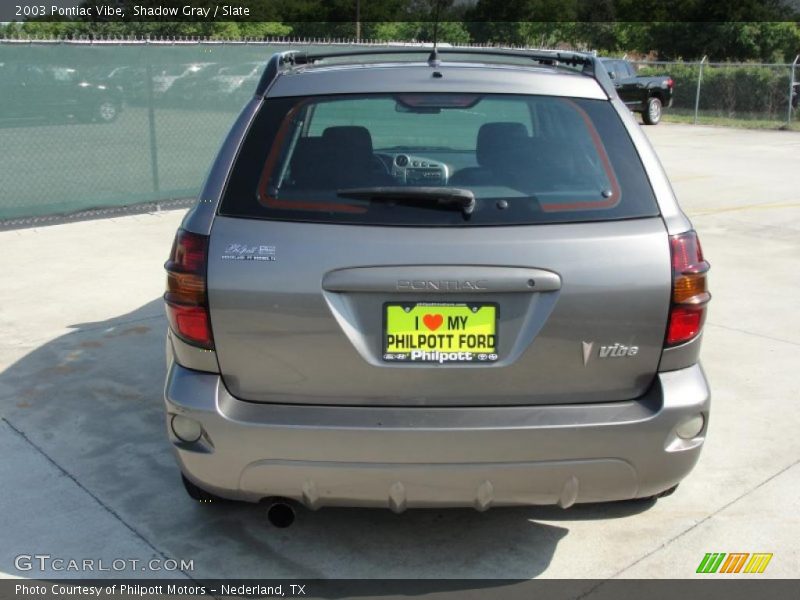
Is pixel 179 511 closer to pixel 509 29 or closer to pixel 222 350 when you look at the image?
pixel 222 350

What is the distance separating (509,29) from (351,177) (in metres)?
48.6

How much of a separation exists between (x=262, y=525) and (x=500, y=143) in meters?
1.80

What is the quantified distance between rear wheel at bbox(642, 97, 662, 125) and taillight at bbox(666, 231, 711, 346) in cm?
2388

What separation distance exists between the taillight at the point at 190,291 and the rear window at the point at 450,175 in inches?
7.0

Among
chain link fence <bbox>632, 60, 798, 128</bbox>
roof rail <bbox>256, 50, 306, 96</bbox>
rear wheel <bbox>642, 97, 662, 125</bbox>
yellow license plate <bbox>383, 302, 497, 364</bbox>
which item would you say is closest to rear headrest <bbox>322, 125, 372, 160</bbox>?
roof rail <bbox>256, 50, 306, 96</bbox>

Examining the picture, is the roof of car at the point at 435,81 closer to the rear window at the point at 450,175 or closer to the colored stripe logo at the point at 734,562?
the rear window at the point at 450,175

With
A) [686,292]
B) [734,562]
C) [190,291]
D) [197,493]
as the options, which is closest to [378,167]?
[190,291]

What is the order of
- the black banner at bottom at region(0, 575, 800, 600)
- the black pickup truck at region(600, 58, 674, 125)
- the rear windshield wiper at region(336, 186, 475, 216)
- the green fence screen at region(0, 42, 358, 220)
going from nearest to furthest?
1. the rear windshield wiper at region(336, 186, 475, 216)
2. the black banner at bottom at region(0, 575, 800, 600)
3. the green fence screen at region(0, 42, 358, 220)
4. the black pickup truck at region(600, 58, 674, 125)

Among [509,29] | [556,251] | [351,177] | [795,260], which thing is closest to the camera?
[556,251]

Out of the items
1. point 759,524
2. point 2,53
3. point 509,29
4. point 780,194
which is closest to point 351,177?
point 759,524

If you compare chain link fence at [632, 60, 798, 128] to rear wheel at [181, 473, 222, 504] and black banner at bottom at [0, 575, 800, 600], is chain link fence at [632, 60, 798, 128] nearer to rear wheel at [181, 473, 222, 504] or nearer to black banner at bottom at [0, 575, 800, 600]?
black banner at bottom at [0, 575, 800, 600]

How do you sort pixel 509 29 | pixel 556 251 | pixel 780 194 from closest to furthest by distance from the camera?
pixel 556 251 → pixel 780 194 → pixel 509 29

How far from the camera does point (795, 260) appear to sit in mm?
8688

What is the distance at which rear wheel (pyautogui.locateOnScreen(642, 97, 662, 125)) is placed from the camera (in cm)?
2584
